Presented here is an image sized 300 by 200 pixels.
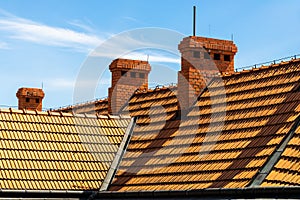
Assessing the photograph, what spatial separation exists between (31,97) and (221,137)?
16489 mm

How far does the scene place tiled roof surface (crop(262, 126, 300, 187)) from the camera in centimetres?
2008

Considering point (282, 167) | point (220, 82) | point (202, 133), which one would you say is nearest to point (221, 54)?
point (220, 82)

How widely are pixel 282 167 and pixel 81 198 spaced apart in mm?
7897

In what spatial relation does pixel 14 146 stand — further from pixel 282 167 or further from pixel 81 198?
pixel 282 167

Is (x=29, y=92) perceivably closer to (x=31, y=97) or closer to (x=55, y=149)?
(x=31, y=97)

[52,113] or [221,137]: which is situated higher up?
[52,113]

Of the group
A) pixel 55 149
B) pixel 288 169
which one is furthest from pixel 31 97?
pixel 288 169

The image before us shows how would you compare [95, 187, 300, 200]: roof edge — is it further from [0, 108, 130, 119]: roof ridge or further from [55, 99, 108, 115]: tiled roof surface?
[55, 99, 108, 115]: tiled roof surface

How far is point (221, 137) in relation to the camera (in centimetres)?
2498

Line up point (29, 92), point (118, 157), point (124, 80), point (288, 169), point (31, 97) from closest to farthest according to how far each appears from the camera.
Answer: point (288, 169) → point (118, 157) → point (124, 80) → point (29, 92) → point (31, 97)

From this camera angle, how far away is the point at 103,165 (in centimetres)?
2780

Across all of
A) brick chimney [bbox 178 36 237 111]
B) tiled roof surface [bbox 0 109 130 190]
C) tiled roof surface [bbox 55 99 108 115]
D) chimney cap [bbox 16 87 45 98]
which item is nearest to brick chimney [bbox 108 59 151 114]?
tiled roof surface [bbox 55 99 108 115]

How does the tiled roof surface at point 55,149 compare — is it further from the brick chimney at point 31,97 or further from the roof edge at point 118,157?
the brick chimney at point 31,97

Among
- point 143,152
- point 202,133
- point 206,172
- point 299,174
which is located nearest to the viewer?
point 299,174
